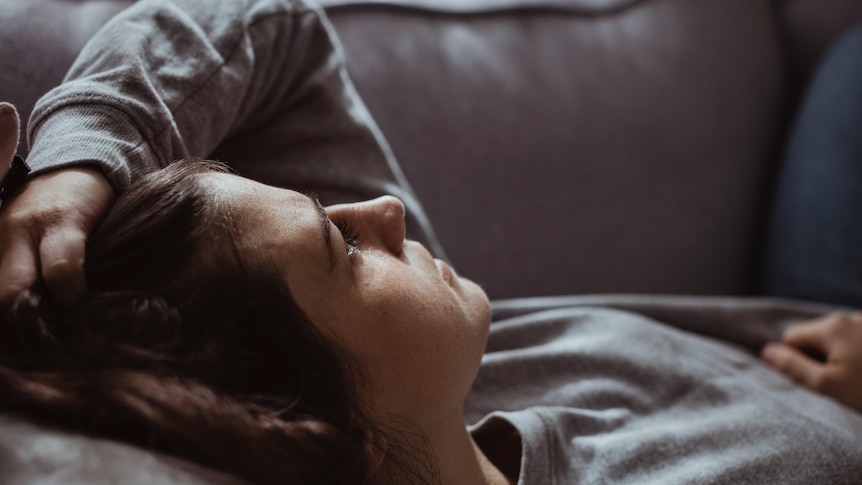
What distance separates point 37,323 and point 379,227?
28cm

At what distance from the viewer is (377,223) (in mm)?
665

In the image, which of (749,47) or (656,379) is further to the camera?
(749,47)

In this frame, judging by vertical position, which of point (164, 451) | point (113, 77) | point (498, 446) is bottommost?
point (498, 446)

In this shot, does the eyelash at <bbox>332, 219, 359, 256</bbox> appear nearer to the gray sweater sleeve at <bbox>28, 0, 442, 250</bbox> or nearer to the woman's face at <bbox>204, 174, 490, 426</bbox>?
the woman's face at <bbox>204, 174, 490, 426</bbox>

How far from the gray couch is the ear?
15.6 inches

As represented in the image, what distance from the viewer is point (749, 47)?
130 cm

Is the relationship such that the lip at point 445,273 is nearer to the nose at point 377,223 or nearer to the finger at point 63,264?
the nose at point 377,223

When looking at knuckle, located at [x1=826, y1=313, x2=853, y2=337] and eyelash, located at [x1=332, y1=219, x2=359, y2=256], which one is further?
knuckle, located at [x1=826, y1=313, x2=853, y2=337]

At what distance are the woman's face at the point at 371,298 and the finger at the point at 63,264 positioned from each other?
114 millimetres

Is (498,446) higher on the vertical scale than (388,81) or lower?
lower

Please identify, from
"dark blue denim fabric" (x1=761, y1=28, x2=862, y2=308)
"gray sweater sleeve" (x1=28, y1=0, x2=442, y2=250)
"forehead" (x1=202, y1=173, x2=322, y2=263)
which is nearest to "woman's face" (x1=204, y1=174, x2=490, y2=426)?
"forehead" (x1=202, y1=173, x2=322, y2=263)

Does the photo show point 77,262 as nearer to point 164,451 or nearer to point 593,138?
point 164,451

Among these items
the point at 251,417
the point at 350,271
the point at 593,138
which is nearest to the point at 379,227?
the point at 350,271

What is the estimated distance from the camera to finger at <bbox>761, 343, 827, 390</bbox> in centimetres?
97
